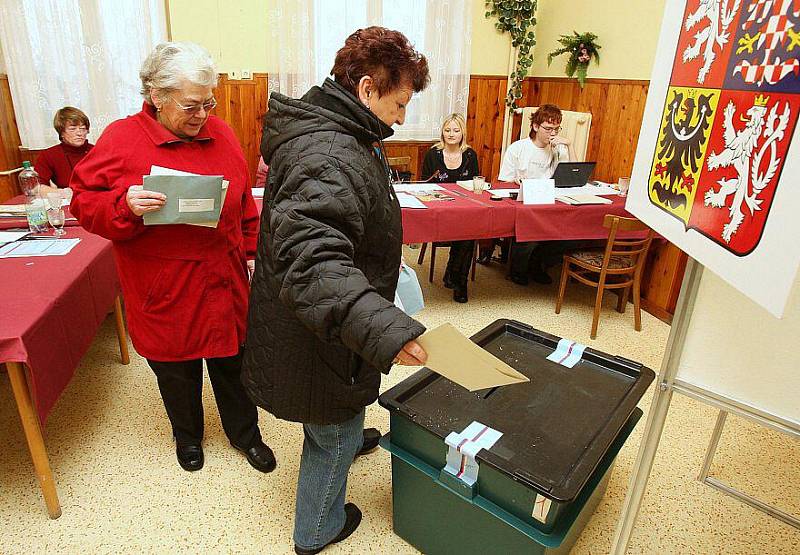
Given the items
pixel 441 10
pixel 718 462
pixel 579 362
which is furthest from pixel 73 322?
pixel 441 10

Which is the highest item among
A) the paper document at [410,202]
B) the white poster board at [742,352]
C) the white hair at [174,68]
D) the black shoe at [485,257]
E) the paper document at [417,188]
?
the white hair at [174,68]

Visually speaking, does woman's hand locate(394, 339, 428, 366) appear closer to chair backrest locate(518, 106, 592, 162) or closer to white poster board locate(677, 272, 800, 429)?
white poster board locate(677, 272, 800, 429)

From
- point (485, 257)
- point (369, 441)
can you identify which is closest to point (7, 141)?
point (369, 441)

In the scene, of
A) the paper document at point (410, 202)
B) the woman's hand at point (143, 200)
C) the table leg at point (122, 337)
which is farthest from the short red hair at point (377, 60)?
the table leg at point (122, 337)

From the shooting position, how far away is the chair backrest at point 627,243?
2.75 meters

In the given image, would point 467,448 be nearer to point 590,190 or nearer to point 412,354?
point 412,354

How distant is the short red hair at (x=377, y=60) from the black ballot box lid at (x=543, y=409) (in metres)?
0.81

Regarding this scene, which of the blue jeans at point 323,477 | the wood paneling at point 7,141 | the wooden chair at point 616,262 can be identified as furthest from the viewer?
the wood paneling at point 7,141

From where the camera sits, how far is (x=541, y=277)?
12.6 ft

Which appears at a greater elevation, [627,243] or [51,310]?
[51,310]

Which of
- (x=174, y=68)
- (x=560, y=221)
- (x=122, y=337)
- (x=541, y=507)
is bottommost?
(x=122, y=337)

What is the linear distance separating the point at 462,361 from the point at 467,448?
1.47ft

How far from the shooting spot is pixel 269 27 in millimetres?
4082

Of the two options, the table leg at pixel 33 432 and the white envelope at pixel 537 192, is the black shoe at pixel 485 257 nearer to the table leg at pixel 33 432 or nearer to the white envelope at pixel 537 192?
the white envelope at pixel 537 192
